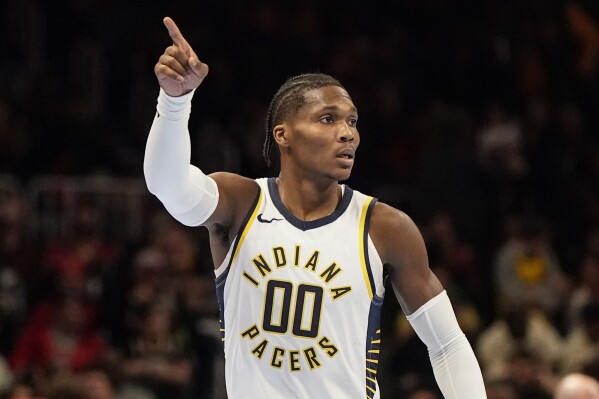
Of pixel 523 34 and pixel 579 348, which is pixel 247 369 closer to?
pixel 579 348

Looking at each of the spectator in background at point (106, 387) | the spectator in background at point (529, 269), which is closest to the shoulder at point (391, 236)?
the spectator in background at point (106, 387)

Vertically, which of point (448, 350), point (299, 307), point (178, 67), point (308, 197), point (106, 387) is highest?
point (178, 67)

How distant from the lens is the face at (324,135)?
→ 464 centimetres

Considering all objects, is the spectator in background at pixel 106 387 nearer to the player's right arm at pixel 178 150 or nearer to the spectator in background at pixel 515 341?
the spectator in background at pixel 515 341

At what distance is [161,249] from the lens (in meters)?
10.2

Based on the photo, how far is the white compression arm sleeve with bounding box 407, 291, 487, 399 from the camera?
15.6ft

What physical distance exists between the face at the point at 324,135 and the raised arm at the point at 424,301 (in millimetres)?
277

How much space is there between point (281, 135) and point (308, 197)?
11.2 inches

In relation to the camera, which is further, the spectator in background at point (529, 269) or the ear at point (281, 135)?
the spectator in background at point (529, 269)

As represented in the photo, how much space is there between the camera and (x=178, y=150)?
4312 millimetres

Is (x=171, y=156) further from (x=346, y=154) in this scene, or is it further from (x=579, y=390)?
(x=579, y=390)

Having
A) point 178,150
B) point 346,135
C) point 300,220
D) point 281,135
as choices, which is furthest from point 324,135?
point 178,150

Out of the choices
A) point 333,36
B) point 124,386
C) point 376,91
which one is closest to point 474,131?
point 376,91

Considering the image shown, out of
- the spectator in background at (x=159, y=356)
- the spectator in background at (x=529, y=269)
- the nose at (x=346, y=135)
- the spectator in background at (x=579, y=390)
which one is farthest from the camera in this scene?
the spectator in background at (x=529, y=269)
